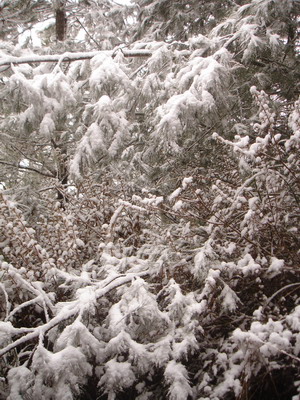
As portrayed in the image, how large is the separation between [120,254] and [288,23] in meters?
3.95

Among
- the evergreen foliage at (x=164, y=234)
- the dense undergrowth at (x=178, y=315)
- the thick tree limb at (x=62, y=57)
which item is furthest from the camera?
the thick tree limb at (x=62, y=57)

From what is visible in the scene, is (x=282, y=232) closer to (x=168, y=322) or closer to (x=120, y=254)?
(x=168, y=322)

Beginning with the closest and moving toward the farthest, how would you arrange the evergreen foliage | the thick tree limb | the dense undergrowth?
the dense undergrowth, the evergreen foliage, the thick tree limb

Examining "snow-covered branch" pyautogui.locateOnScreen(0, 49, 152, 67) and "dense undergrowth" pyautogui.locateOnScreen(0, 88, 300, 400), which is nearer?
"dense undergrowth" pyautogui.locateOnScreen(0, 88, 300, 400)

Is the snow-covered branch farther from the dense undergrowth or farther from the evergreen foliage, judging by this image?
the dense undergrowth

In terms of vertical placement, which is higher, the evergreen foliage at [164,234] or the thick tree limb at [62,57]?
the thick tree limb at [62,57]

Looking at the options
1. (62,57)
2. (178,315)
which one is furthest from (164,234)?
(62,57)

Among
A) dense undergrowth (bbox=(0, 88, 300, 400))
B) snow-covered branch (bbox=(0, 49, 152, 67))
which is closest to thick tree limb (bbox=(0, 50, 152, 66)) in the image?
snow-covered branch (bbox=(0, 49, 152, 67))

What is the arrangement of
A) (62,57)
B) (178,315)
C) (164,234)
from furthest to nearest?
(62,57)
(164,234)
(178,315)

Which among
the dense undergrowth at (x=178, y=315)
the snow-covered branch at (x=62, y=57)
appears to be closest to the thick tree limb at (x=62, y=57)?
the snow-covered branch at (x=62, y=57)

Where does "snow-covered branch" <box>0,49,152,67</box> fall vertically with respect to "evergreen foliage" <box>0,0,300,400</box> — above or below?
above

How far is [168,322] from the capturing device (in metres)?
2.31

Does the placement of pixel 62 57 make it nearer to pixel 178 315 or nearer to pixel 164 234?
pixel 164 234

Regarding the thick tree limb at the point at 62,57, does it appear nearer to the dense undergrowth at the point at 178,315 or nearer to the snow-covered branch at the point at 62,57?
the snow-covered branch at the point at 62,57
